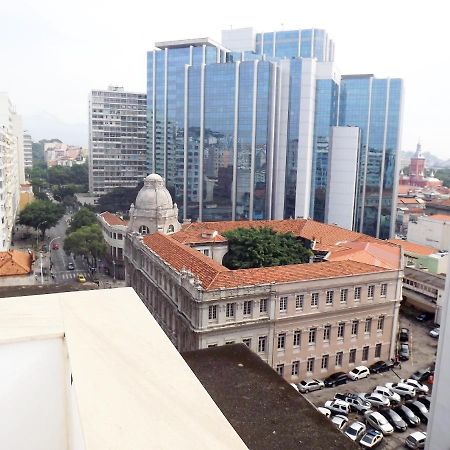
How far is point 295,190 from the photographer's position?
3282 inches

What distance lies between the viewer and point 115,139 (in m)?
112

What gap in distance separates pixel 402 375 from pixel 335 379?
5724 millimetres

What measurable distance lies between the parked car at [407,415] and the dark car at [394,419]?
46 cm

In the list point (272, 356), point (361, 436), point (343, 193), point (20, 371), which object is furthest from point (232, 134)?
point (20, 371)

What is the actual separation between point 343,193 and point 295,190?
835 centimetres

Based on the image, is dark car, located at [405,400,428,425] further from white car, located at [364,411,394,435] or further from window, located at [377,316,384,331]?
window, located at [377,316,384,331]

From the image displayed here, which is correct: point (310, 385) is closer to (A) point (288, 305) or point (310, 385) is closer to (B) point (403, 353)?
(A) point (288, 305)

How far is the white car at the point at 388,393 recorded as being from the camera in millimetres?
33281

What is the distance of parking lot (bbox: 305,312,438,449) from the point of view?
2973 cm

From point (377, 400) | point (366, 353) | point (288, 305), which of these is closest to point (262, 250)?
point (288, 305)

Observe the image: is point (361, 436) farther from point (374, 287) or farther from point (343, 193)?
point (343, 193)

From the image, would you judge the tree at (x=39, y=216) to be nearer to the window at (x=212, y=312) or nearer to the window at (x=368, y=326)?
the window at (x=212, y=312)

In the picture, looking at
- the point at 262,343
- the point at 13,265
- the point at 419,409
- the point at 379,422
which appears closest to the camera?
the point at 379,422

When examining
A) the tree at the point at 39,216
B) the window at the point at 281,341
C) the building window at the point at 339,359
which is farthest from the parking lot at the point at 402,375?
the tree at the point at 39,216
